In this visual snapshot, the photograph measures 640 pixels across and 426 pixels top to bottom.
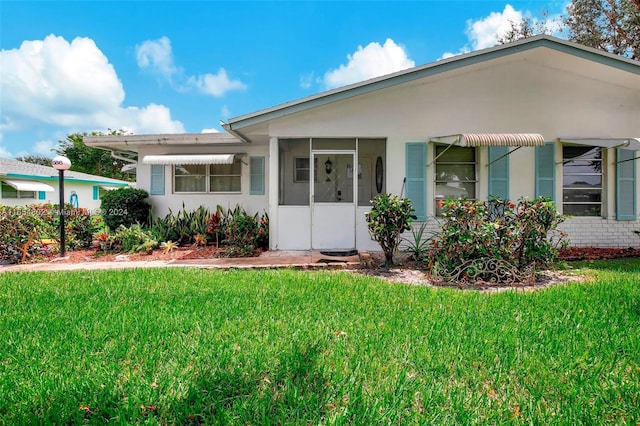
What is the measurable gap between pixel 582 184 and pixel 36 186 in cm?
2483

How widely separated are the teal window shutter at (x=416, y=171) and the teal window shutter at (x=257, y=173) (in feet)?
15.4

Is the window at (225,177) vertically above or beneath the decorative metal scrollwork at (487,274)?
above

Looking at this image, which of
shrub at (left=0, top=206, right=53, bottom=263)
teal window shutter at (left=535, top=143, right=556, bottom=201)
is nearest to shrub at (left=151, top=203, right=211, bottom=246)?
shrub at (left=0, top=206, right=53, bottom=263)

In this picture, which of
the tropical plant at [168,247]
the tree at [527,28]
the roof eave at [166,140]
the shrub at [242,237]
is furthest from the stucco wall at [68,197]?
the tree at [527,28]

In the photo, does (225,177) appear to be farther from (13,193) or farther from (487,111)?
(13,193)

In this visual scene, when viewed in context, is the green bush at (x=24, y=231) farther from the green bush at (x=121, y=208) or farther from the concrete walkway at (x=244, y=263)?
the green bush at (x=121, y=208)

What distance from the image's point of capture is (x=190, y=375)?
2.53 metres

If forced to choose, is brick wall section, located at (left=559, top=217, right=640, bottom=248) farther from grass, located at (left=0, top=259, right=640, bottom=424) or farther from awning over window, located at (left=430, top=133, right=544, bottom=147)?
grass, located at (left=0, top=259, right=640, bottom=424)

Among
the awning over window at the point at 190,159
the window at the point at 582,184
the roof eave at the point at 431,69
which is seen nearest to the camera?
the roof eave at the point at 431,69

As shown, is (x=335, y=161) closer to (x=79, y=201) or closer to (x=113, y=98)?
(x=113, y=98)

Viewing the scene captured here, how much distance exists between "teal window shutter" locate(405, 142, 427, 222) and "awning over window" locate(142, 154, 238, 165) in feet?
16.7

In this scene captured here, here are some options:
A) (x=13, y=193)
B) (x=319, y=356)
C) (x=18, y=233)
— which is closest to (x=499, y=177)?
(x=319, y=356)

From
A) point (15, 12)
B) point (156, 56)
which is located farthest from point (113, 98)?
point (15, 12)

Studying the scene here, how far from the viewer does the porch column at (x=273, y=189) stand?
8148mm
